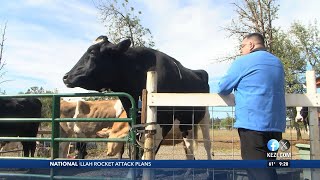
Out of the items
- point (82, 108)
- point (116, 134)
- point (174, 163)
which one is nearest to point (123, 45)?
point (174, 163)

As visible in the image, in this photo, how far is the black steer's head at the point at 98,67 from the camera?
5.74 metres

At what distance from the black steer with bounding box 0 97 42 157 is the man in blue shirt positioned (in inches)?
333

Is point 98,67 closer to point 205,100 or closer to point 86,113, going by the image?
point 205,100

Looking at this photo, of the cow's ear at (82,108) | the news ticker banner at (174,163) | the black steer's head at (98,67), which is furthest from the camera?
the cow's ear at (82,108)

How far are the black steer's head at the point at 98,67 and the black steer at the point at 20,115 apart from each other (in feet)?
18.3

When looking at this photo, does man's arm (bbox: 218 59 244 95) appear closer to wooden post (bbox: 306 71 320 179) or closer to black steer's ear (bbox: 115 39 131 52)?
wooden post (bbox: 306 71 320 179)

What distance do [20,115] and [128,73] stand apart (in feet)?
20.6

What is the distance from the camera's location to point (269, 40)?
Result: 81.8 ft

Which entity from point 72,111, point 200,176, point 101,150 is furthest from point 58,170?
point 101,150

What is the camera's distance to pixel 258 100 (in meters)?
3.57

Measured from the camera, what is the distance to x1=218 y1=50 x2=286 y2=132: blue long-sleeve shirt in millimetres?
3562

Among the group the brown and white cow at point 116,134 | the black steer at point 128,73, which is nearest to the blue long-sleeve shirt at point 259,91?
the black steer at point 128,73

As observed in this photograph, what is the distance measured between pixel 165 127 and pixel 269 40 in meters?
20.7

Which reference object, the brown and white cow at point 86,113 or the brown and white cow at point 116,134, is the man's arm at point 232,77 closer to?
the brown and white cow at point 116,134
